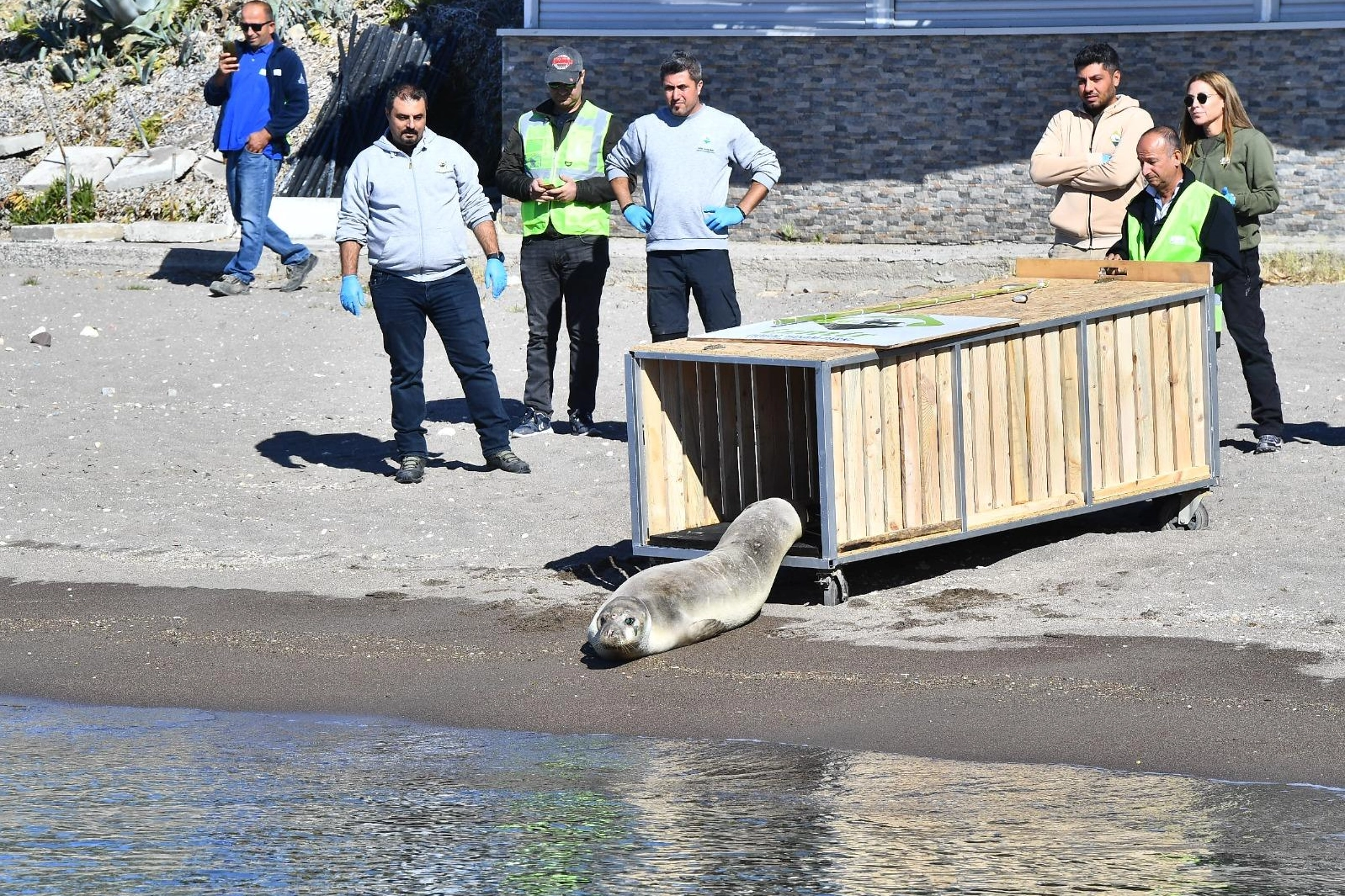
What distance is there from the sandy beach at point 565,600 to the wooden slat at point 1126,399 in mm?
400

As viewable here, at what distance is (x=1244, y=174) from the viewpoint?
981cm

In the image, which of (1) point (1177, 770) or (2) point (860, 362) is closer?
Answer: (1) point (1177, 770)

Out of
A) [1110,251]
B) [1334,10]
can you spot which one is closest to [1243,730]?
[1110,251]

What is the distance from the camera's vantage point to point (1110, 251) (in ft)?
32.5

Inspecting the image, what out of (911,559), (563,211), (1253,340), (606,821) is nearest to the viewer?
(606,821)

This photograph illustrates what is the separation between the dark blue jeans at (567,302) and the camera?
440 inches

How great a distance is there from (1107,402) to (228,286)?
9.41 m

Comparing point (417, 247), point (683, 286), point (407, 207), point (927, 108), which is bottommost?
point (683, 286)

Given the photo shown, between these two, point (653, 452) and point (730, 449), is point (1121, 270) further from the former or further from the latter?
point (653, 452)

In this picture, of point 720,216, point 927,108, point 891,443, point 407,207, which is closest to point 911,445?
point 891,443

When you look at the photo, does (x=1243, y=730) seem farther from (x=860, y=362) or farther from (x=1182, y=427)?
(x=1182, y=427)

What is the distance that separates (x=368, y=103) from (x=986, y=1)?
6.43m

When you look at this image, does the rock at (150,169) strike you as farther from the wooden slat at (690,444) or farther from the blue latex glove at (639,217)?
the wooden slat at (690,444)

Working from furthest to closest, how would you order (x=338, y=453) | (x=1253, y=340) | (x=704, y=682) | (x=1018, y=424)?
(x=338, y=453)
(x=1253, y=340)
(x=1018, y=424)
(x=704, y=682)
